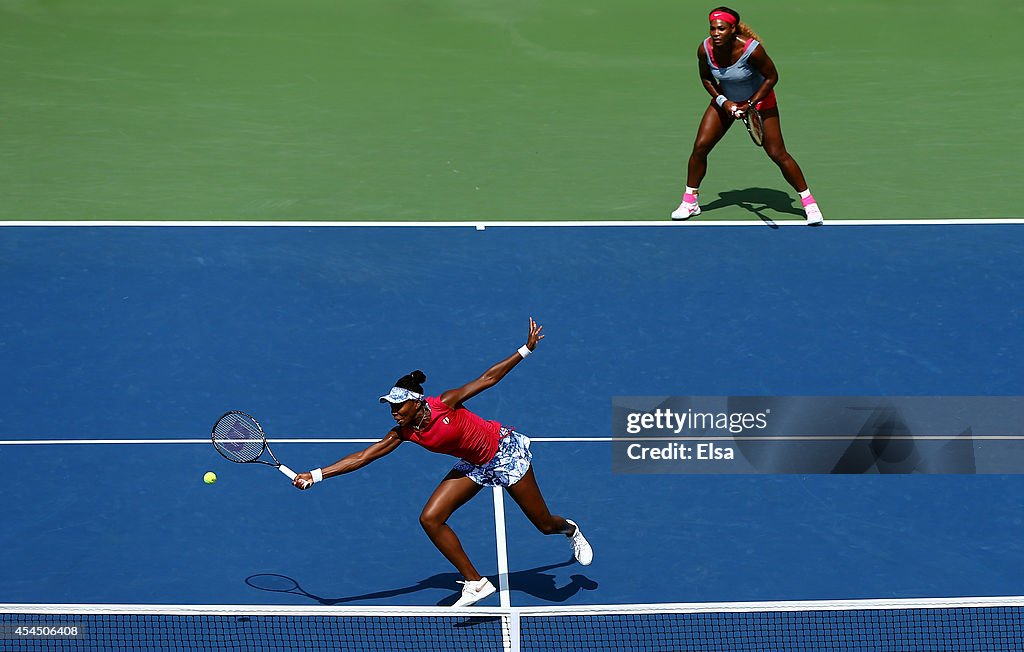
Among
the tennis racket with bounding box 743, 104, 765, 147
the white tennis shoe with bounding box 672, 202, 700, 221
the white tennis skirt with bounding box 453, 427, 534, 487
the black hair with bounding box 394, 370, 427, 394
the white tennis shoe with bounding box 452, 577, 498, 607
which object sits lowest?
the white tennis shoe with bounding box 452, 577, 498, 607

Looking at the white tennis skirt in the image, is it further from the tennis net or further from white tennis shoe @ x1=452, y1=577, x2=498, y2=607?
the tennis net

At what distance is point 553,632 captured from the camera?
10039mm

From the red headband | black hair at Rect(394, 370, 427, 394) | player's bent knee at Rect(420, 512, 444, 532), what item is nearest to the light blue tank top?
the red headband

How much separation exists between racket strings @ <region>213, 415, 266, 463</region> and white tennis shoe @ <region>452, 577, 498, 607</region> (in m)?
1.88

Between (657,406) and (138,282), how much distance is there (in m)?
5.73

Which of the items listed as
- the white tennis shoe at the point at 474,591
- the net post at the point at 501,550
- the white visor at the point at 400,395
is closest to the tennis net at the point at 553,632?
the white tennis shoe at the point at 474,591

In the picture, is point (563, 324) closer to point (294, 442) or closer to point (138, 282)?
point (294, 442)

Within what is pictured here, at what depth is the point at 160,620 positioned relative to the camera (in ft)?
33.2

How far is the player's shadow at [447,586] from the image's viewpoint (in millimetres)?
10523

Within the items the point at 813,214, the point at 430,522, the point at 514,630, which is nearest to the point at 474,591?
the point at 430,522

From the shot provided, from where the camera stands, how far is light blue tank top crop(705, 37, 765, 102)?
15.2 meters

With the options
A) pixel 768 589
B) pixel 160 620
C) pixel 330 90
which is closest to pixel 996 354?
pixel 768 589

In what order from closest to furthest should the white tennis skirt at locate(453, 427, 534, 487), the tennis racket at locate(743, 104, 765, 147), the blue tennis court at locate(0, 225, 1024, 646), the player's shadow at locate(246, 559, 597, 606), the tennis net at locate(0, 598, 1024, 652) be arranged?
the tennis net at locate(0, 598, 1024, 652), the white tennis skirt at locate(453, 427, 534, 487), the player's shadow at locate(246, 559, 597, 606), the blue tennis court at locate(0, 225, 1024, 646), the tennis racket at locate(743, 104, 765, 147)

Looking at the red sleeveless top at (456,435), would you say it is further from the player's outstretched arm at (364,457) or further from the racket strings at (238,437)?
the racket strings at (238,437)
